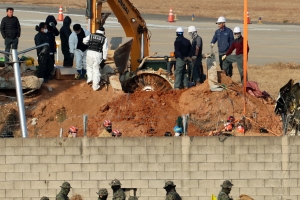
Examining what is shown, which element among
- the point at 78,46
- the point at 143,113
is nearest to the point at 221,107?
the point at 143,113

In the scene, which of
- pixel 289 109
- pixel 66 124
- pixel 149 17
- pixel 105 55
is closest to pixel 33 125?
pixel 66 124

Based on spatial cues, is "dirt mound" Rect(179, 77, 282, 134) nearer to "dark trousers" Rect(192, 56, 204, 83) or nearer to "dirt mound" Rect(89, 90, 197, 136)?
"dirt mound" Rect(89, 90, 197, 136)

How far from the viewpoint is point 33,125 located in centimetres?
2184

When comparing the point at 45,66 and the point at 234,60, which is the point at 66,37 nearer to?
the point at 45,66

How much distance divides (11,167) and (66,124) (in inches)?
205

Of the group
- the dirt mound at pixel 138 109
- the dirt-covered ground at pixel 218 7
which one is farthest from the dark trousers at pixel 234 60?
the dirt-covered ground at pixel 218 7

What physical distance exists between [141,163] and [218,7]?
39.9 m

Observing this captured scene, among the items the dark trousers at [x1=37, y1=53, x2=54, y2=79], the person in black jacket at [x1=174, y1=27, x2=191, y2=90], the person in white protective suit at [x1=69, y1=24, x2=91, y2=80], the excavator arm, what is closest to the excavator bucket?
the person in white protective suit at [x1=69, y1=24, x2=91, y2=80]

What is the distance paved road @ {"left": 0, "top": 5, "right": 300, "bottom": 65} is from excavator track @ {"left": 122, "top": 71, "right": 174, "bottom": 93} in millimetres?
10744

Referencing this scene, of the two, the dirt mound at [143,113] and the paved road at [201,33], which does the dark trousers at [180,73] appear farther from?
the paved road at [201,33]

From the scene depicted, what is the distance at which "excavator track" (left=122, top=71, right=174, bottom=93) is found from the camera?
2359 cm

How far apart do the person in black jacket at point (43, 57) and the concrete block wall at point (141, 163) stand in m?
6.65

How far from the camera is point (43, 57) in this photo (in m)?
22.9

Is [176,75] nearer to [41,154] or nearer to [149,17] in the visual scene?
[41,154]
